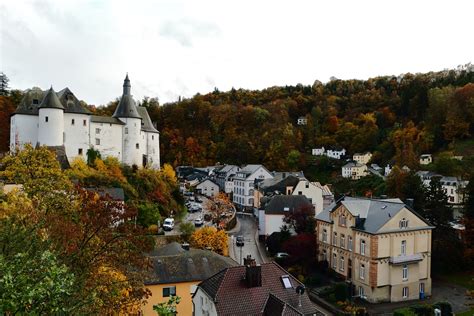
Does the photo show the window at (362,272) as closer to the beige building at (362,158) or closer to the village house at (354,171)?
the village house at (354,171)

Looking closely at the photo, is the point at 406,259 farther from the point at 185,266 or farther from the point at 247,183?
the point at 247,183

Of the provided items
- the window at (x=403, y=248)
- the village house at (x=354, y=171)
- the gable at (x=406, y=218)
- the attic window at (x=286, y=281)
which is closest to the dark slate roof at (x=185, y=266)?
the attic window at (x=286, y=281)

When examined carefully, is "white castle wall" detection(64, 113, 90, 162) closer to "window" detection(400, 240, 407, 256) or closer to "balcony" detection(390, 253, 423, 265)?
"balcony" detection(390, 253, 423, 265)

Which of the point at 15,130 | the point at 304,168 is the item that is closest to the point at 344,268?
the point at 15,130

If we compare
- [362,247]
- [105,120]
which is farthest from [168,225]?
[362,247]

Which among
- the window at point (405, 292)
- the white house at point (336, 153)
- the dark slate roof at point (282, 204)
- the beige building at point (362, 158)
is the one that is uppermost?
the white house at point (336, 153)
